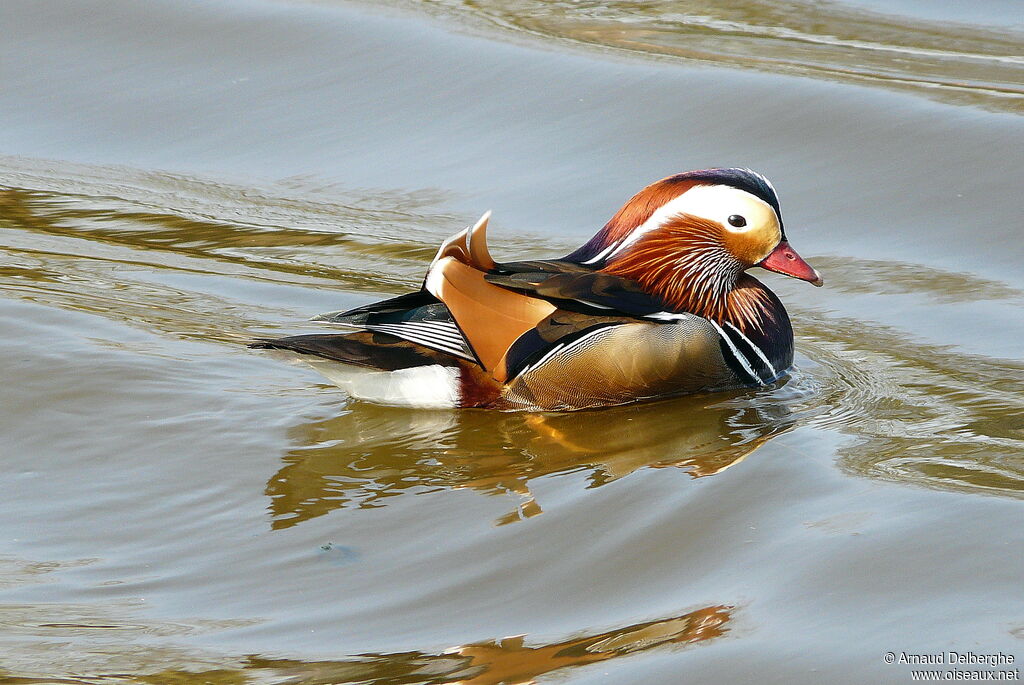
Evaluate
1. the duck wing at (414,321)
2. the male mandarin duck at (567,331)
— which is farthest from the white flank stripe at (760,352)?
the duck wing at (414,321)

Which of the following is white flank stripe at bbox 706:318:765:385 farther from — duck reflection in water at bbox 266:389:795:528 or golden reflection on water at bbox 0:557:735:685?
golden reflection on water at bbox 0:557:735:685

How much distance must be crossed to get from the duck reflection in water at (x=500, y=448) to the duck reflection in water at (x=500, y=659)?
92 centimetres

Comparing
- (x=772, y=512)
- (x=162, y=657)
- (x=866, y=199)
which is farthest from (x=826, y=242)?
(x=162, y=657)

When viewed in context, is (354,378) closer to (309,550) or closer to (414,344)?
(414,344)

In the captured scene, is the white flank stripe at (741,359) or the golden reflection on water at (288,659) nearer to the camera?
the golden reflection on water at (288,659)

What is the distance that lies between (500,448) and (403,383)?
0.57 metres

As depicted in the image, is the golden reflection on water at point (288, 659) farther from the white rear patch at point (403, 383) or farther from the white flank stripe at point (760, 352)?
the white flank stripe at point (760, 352)

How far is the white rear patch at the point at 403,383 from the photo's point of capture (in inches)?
227

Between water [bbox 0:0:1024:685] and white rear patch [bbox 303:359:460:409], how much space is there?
0.07m

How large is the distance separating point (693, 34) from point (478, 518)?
6132 millimetres

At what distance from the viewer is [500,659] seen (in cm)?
373

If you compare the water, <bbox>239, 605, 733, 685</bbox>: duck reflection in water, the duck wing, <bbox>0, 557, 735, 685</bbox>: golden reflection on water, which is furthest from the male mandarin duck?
<bbox>239, 605, 733, 685</bbox>: duck reflection in water

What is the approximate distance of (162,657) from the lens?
388cm

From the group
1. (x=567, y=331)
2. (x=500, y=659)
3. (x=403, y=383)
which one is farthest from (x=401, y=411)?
(x=500, y=659)
